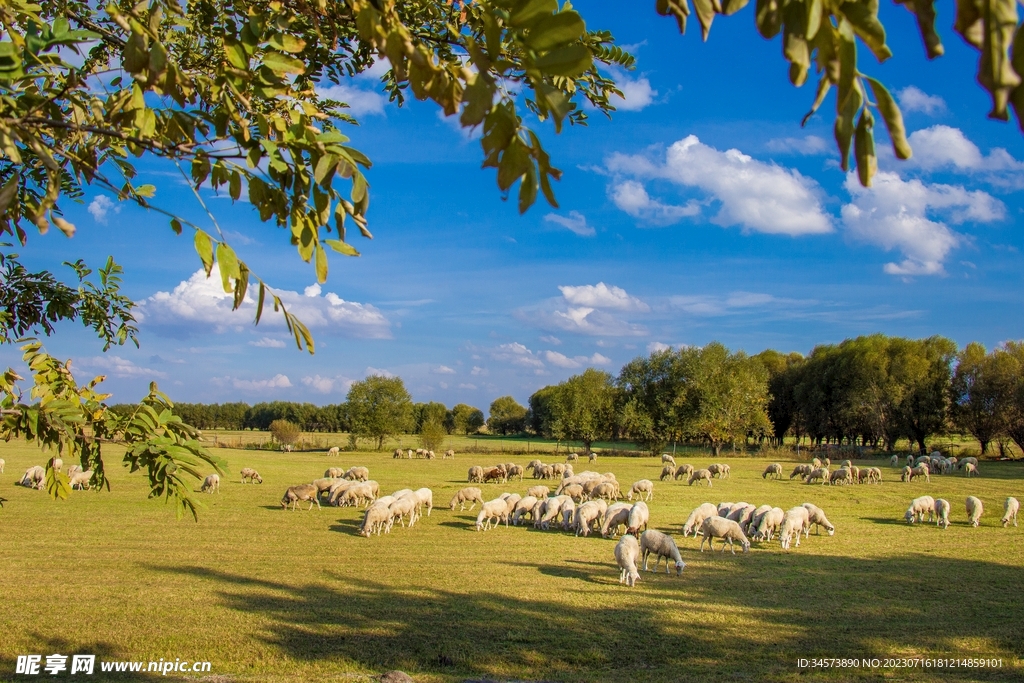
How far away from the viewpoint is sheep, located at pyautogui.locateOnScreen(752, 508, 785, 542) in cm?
1549

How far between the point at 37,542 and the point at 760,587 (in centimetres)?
1549

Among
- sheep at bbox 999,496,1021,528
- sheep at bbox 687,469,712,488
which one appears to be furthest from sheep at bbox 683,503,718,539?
sheep at bbox 687,469,712,488

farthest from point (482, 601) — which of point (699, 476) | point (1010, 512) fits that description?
point (699, 476)

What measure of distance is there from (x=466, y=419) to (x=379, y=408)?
197 ft

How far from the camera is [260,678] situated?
6.96 metres

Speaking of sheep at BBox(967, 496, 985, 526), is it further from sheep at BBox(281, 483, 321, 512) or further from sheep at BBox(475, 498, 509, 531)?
sheep at BBox(281, 483, 321, 512)

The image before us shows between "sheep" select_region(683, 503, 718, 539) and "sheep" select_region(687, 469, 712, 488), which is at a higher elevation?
"sheep" select_region(683, 503, 718, 539)

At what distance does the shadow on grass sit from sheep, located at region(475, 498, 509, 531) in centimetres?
509

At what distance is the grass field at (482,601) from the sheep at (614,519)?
402 mm

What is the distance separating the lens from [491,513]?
17.9 meters

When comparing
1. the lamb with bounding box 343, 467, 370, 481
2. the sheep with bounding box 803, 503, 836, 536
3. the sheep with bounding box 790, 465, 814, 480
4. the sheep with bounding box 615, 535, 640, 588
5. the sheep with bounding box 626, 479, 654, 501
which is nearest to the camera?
the sheep with bounding box 615, 535, 640, 588

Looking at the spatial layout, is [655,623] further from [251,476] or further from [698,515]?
[251,476]

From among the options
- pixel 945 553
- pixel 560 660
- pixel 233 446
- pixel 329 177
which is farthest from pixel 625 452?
pixel 329 177

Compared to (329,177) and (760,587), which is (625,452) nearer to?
(760,587)
